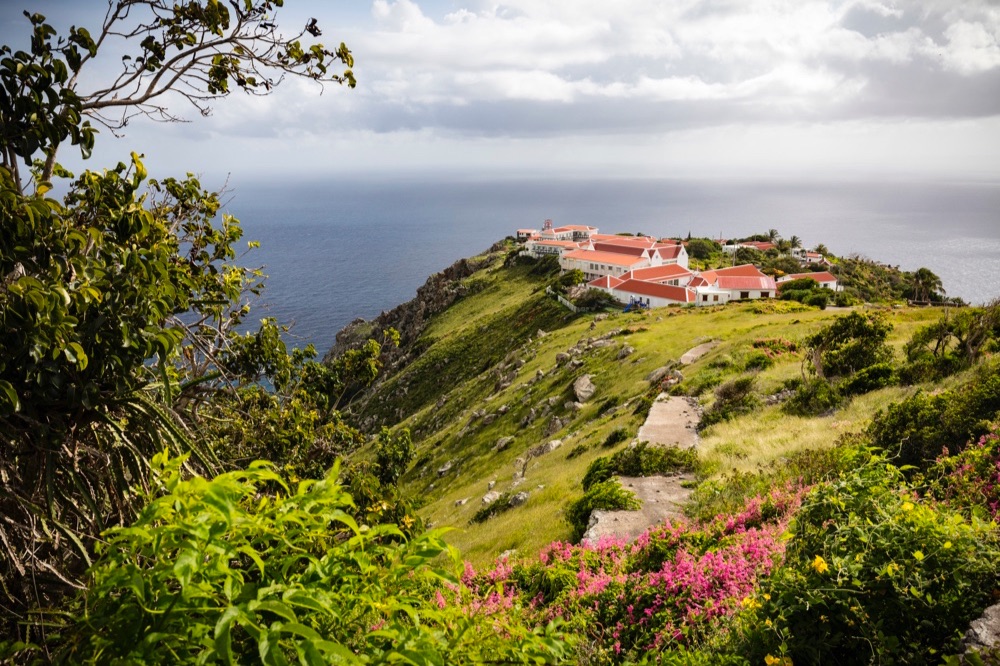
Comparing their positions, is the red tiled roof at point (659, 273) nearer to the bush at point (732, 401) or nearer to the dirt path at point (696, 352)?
the dirt path at point (696, 352)

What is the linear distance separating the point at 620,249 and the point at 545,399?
3032 inches

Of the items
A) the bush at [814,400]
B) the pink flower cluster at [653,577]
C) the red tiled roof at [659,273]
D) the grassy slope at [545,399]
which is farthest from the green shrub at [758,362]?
the red tiled roof at [659,273]

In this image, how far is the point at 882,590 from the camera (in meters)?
5.53

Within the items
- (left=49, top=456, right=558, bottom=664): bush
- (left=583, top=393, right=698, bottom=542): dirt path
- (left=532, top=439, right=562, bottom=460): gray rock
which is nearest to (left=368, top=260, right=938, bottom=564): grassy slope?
(left=532, top=439, right=562, bottom=460): gray rock

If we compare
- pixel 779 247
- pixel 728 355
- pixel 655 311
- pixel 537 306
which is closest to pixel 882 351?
pixel 728 355

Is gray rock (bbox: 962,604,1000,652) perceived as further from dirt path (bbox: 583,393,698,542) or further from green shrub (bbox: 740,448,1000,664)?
dirt path (bbox: 583,393,698,542)

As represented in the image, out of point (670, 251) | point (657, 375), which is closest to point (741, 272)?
point (670, 251)

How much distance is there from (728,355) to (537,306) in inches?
2505

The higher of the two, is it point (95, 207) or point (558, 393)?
point (95, 207)

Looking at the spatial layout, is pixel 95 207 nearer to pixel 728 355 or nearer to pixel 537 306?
pixel 728 355

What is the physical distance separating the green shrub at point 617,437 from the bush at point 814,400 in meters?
6.87

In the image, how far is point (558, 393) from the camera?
4750 cm

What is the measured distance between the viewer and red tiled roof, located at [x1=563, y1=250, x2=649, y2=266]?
109062mm

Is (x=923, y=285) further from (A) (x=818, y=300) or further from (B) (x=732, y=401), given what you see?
(B) (x=732, y=401)
